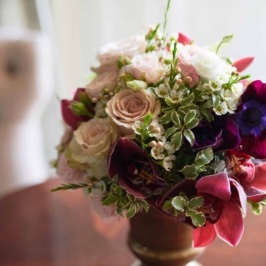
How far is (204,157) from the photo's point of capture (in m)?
0.60

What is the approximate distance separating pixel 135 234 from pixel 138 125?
0.28 m

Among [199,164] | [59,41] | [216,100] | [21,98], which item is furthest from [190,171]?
[59,41]

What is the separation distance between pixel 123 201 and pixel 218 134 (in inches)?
7.7

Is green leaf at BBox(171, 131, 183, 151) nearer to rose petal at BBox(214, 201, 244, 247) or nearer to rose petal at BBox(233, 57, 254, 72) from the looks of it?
rose petal at BBox(214, 201, 244, 247)

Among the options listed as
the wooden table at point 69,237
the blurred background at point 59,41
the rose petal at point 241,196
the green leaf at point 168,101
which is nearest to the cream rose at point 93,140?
the green leaf at point 168,101

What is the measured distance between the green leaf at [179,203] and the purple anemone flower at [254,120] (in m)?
0.14

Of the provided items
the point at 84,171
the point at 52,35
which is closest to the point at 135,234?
the point at 84,171

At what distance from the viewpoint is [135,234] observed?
31.2 inches

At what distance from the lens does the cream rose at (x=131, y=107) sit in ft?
2.10

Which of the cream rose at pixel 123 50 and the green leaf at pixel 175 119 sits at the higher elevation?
the cream rose at pixel 123 50

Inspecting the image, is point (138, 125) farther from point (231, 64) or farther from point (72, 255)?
point (72, 255)

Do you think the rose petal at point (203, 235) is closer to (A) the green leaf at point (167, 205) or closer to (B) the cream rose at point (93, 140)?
(A) the green leaf at point (167, 205)

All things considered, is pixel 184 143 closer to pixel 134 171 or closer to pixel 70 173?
pixel 134 171

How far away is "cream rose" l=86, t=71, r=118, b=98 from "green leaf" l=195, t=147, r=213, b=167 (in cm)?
22
